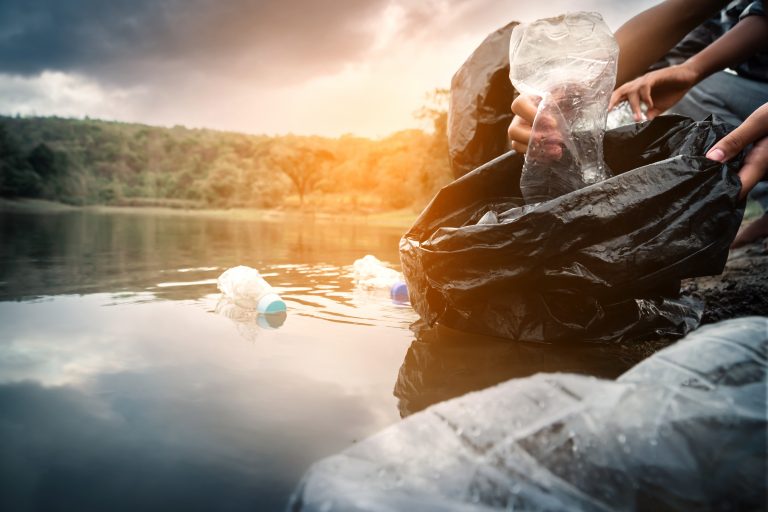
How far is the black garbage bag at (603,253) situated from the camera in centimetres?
160

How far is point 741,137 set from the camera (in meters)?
1.60

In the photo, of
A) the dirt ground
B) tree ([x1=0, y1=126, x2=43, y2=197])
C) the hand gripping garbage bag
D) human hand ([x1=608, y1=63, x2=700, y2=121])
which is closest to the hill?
tree ([x1=0, y1=126, x2=43, y2=197])

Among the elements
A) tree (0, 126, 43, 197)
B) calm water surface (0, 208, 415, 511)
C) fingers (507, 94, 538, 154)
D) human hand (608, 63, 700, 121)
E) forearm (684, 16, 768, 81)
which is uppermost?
tree (0, 126, 43, 197)

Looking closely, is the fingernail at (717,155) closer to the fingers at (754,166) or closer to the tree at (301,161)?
the fingers at (754,166)

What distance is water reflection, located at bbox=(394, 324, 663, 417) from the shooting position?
138cm

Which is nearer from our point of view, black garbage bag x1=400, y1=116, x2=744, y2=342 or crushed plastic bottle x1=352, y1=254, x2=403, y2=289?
black garbage bag x1=400, y1=116, x2=744, y2=342

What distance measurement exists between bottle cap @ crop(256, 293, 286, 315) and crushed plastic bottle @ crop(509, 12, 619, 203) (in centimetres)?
137

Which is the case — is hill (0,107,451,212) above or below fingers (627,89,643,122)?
above

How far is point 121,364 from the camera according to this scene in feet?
5.09

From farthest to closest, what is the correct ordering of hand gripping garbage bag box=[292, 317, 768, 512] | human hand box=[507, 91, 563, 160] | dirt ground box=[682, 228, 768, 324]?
dirt ground box=[682, 228, 768, 324] < human hand box=[507, 91, 563, 160] < hand gripping garbage bag box=[292, 317, 768, 512]

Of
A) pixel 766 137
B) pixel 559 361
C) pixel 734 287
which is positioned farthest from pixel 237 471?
pixel 734 287

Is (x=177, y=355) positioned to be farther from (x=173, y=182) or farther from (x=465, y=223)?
(x=173, y=182)

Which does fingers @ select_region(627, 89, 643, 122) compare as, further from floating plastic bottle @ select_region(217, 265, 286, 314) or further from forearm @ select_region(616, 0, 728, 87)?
floating plastic bottle @ select_region(217, 265, 286, 314)

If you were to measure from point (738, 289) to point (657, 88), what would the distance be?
3.81 ft
